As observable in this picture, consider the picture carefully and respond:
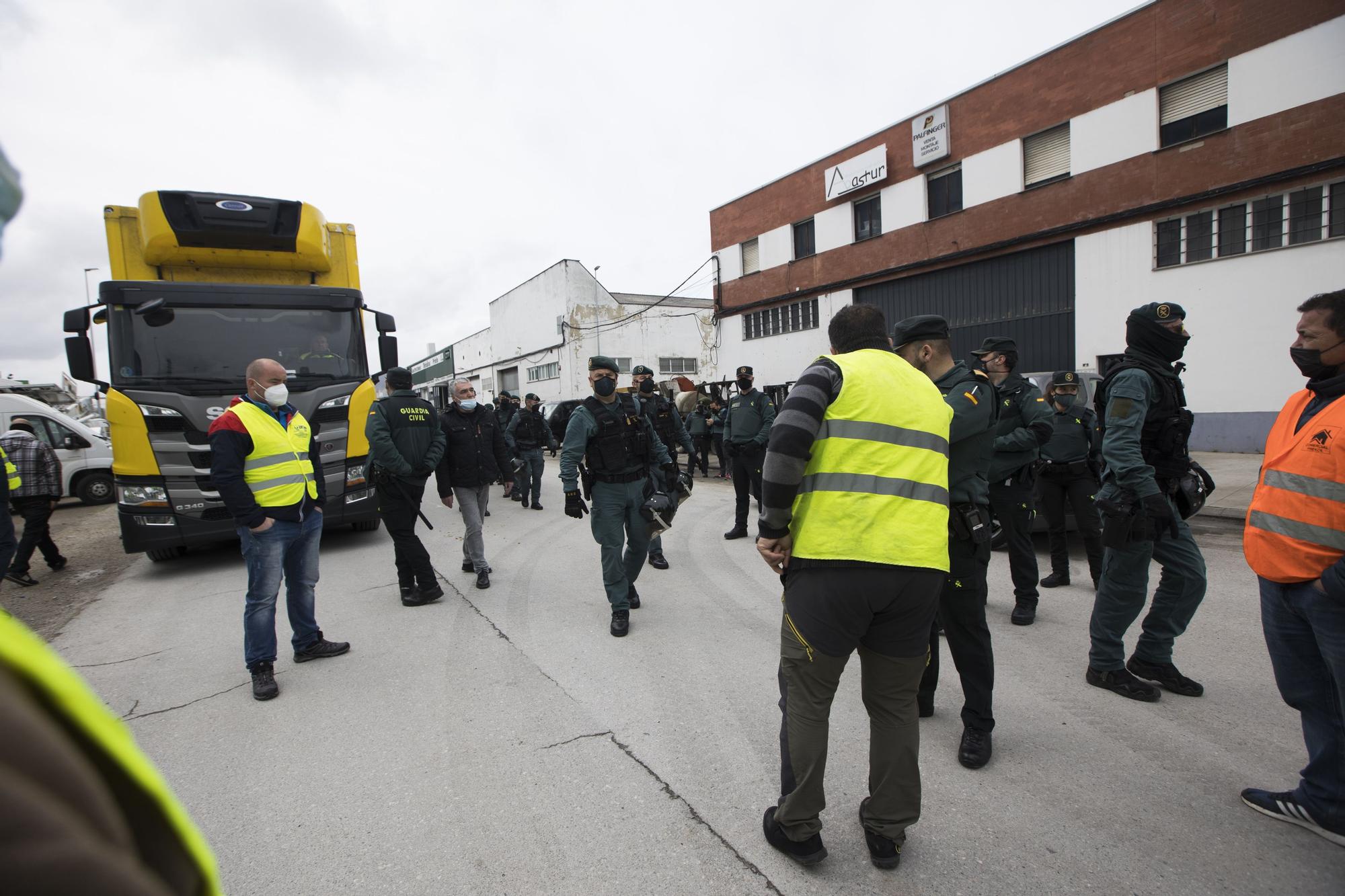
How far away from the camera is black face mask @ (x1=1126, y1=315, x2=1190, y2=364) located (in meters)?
3.54

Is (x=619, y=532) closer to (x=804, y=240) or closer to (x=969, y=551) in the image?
(x=969, y=551)

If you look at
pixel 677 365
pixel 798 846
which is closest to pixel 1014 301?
pixel 798 846

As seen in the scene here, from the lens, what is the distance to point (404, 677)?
424 cm

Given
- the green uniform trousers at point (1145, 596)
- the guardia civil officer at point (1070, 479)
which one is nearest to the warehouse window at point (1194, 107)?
the guardia civil officer at point (1070, 479)

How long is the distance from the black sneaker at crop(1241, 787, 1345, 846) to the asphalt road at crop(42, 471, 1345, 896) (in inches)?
1.5

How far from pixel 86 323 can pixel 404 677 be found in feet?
18.1

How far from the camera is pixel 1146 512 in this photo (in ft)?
11.1

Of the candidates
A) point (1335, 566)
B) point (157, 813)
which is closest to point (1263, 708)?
point (1335, 566)

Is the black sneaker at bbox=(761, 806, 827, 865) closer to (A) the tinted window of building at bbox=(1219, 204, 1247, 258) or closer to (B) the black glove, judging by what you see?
(B) the black glove

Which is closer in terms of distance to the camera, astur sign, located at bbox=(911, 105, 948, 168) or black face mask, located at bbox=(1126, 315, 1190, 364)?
black face mask, located at bbox=(1126, 315, 1190, 364)

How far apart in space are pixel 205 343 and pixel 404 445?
2.75 meters

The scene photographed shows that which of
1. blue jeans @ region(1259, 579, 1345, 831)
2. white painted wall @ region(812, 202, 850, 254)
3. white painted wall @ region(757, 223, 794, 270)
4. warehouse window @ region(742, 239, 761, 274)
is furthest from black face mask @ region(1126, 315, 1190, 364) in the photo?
warehouse window @ region(742, 239, 761, 274)

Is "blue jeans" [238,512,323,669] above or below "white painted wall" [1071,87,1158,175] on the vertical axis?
below

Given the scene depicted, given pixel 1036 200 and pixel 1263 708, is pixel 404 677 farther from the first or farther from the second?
pixel 1036 200
